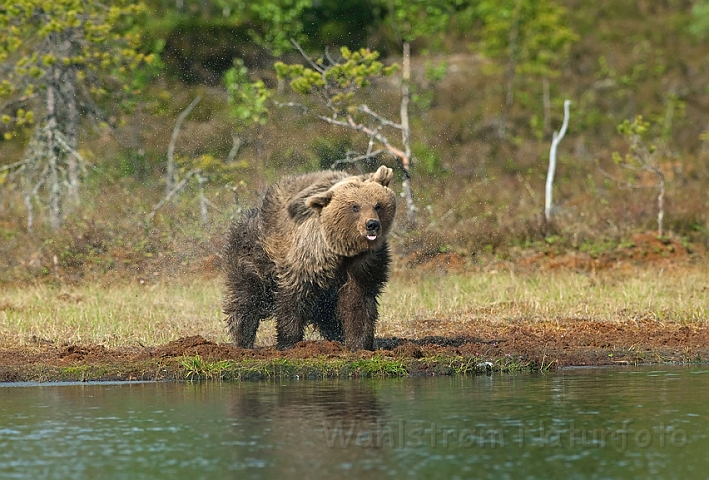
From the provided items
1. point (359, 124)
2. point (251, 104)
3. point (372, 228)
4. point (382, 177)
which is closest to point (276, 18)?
point (251, 104)

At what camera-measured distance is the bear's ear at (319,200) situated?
1027 cm

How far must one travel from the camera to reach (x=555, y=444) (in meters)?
7.06

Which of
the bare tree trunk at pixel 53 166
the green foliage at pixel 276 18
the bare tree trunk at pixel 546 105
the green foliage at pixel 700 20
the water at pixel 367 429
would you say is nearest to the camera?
the water at pixel 367 429

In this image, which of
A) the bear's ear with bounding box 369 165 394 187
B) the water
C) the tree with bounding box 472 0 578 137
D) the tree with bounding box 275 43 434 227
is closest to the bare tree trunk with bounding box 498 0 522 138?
the tree with bounding box 472 0 578 137

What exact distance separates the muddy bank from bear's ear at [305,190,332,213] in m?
1.26

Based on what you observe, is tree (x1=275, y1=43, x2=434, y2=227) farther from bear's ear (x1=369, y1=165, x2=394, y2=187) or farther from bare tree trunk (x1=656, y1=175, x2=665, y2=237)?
bear's ear (x1=369, y1=165, x2=394, y2=187)

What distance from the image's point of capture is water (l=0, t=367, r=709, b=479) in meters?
6.51

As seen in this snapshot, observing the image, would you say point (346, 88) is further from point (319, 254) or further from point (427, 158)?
point (319, 254)

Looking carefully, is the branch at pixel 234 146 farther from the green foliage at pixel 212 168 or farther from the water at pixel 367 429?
the water at pixel 367 429

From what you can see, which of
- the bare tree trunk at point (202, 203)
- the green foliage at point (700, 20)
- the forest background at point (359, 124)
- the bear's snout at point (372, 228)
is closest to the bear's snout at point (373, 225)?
the bear's snout at point (372, 228)

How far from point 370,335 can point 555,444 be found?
143 inches

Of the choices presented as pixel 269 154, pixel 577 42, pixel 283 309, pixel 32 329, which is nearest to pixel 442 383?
pixel 283 309

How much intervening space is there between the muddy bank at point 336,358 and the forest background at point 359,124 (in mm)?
4229

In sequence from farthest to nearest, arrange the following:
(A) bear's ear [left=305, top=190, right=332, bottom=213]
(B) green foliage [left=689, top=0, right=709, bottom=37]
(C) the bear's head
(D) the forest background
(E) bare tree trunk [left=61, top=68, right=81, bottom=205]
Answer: (B) green foliage [left=689, top=0, right=709, bottom=37]
(E) bare tree trunk [left=61, top=68, right=81, bottom=205]
(D) the forest background
(A) bear's ear [left=305, top=190, right=332, bottom=213]
(C) the bear's head
